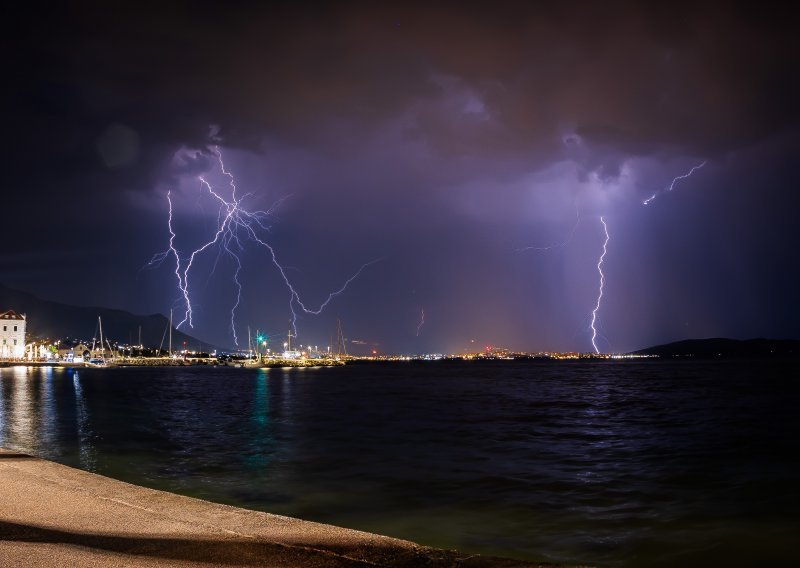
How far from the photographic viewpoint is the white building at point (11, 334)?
458ft

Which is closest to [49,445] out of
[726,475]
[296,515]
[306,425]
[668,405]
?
[306,425]

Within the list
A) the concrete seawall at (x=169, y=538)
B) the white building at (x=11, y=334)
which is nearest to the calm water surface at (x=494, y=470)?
the concrete seawall at (x=169, y=538)

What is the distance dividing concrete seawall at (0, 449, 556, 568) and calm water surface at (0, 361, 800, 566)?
359cm

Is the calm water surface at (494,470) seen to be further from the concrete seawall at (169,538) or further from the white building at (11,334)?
the white building at (11,334)

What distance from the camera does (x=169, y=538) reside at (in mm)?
6125

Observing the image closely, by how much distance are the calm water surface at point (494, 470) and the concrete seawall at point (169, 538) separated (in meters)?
3.59

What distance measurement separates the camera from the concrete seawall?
5.51 m

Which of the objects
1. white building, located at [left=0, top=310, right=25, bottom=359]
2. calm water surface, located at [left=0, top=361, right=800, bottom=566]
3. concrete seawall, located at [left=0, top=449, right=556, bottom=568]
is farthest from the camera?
white building, located at [left=0, top=310, right=25, bottom=359]

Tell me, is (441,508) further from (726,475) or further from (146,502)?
(726,475)

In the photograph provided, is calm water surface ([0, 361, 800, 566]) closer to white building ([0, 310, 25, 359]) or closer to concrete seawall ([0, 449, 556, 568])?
concrete seawall ([0, 449, 556, 568])

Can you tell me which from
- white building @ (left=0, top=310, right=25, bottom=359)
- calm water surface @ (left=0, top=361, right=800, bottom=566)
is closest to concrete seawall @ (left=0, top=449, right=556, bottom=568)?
calm water surface @ (left=0, top=361, right=800, bottom=566)

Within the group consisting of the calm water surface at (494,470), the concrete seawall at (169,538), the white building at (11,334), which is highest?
the white building at (11,334)

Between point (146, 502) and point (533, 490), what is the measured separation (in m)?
8.94

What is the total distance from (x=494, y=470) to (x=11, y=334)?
494ft
